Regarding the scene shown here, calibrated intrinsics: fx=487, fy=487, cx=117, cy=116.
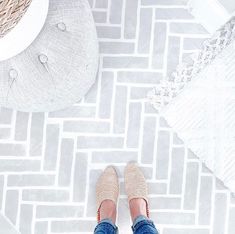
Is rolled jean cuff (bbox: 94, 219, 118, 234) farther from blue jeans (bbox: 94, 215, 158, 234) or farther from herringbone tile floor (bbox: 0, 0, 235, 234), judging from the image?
herringbone tile floor (bbox: 0, 0, 235, 234)

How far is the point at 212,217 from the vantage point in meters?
1.74

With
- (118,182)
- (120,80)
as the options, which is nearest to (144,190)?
(118,182)

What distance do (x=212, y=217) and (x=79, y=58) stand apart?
0.77 m

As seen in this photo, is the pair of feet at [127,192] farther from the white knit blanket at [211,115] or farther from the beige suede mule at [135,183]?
the white knit blanket at [211,115]

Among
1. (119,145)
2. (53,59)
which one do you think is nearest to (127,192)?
(119,145)

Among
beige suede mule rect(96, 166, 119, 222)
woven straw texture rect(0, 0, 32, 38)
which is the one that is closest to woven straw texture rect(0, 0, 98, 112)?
woven straw texture rect(0, 0, 32, 38)

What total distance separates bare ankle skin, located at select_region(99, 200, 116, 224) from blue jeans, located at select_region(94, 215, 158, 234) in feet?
0.14

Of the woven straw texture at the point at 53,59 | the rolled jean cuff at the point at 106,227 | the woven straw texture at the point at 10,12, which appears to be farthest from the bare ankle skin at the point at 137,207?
the woven straw texture at the point at 10,12

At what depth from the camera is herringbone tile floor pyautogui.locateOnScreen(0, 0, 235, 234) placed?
1735mm

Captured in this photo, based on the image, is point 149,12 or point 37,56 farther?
point 149,12

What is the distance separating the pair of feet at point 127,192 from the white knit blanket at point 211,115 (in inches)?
8.6

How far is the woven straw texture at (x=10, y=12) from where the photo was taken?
1.03 metres

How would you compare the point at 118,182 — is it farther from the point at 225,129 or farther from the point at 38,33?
the point at 38,33

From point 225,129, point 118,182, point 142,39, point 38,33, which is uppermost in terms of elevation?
point 142,39
